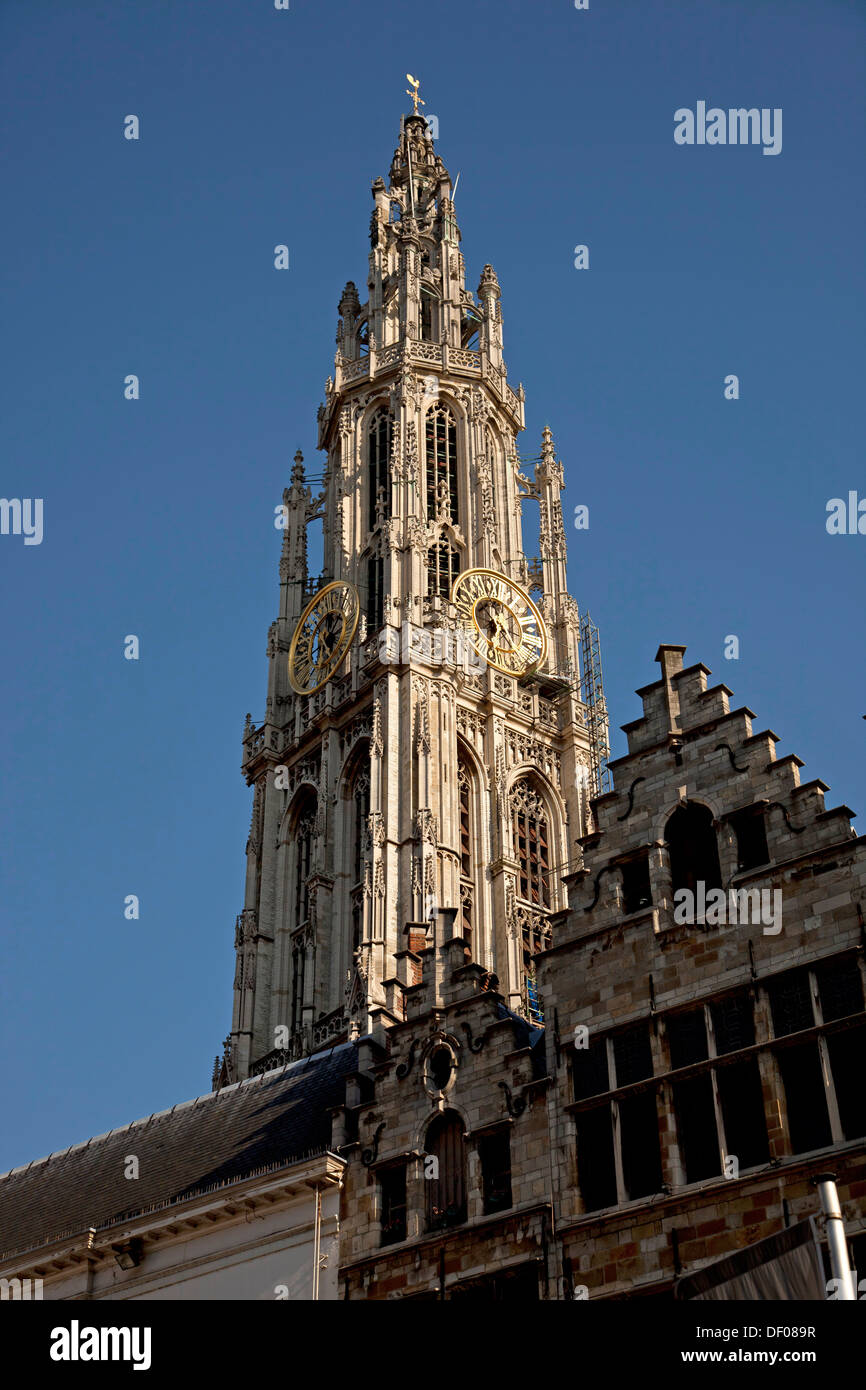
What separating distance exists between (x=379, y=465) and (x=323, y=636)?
8.87 metres

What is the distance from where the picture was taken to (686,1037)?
22.3 metres

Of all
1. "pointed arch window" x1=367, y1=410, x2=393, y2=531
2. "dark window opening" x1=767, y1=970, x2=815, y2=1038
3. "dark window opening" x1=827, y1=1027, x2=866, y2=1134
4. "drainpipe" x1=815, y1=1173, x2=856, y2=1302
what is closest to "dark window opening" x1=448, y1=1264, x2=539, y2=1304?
"dark window opening" x1=767, y1=970, x2=815, y2=1038

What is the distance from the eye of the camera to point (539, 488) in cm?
8700

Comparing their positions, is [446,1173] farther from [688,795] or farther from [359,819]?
[359,819]

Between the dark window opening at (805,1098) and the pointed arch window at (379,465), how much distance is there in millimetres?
59931

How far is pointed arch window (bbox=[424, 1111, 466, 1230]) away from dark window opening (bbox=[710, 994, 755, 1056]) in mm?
3838

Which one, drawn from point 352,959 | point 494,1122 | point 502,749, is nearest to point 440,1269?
point 494,1122

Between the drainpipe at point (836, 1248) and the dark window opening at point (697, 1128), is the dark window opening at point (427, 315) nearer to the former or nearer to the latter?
the dark window opening at point (697, 1128)

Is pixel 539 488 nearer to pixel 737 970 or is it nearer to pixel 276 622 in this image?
pixel 276 622

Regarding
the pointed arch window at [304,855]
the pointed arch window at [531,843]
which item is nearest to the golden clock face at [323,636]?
the pointed arch window at [304,855]

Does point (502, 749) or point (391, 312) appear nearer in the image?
point (502, 749)

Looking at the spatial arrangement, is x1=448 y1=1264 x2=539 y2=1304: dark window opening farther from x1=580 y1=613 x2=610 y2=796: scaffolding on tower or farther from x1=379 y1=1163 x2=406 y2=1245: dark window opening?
x1=580 y1=613 x2=610 y2=796: scaffolding on tower

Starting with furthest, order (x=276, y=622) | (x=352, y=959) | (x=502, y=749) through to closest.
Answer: (x=276, y=622) → (x=502, y=749) → (x=352, y=959)
